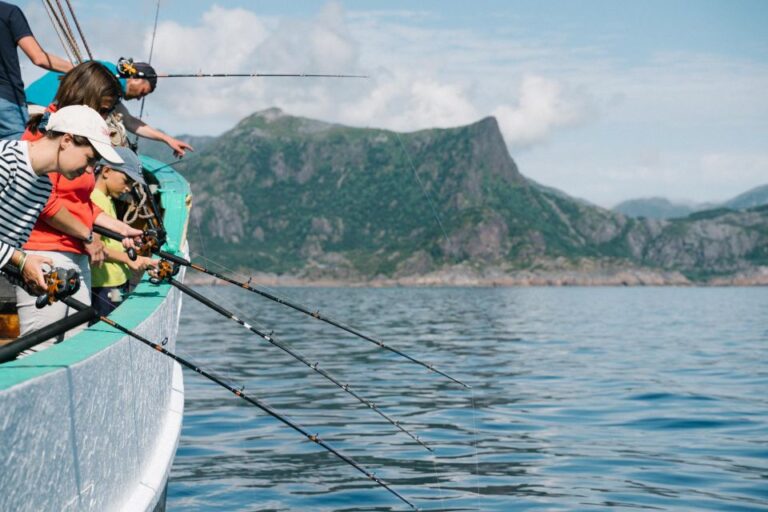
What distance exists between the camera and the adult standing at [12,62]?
6.31 m

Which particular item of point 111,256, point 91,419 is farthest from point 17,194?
point 111,256

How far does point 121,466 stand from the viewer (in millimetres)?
4789

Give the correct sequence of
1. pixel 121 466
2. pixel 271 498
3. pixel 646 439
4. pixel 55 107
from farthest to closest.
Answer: pixel 646 439, pixel 271 498, pixel 55 107, pixel 121 466

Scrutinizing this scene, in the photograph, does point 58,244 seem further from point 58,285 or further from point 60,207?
point 58,285

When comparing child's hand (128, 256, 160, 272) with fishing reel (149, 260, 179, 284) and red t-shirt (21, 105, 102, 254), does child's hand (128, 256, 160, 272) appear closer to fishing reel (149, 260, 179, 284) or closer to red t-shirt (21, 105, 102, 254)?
fishing reel (149, 260, 179, 284)

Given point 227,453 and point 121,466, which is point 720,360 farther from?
point 121,466

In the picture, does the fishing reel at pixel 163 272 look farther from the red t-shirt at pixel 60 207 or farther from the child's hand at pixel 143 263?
the red t-shirt at pixel 60 207

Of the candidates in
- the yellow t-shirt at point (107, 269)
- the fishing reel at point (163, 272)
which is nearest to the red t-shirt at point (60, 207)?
the fishing reel at point (163, 272)

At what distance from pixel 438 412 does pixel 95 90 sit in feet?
33.0

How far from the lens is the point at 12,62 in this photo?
650 cm

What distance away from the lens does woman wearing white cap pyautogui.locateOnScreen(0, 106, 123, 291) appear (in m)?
3.82

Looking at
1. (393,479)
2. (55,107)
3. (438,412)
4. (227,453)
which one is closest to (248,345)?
(438,412)

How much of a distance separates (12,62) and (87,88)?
192cm

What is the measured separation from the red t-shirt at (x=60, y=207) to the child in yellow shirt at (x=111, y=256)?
3.58 feet
